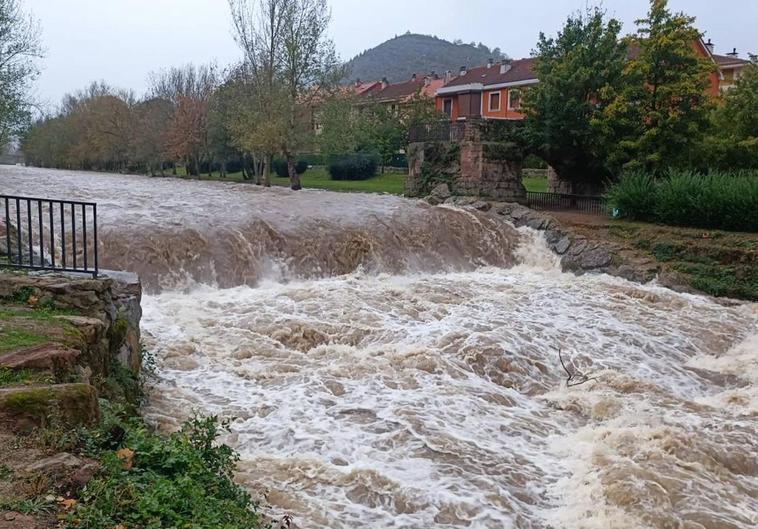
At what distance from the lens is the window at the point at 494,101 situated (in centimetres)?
4425

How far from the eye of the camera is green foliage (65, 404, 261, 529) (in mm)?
3330

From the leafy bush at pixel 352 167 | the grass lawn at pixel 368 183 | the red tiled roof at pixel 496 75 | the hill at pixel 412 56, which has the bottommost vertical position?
the grass lawn at pixel 368 183

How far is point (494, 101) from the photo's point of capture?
4456 centimetres

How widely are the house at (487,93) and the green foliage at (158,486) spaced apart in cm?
4011

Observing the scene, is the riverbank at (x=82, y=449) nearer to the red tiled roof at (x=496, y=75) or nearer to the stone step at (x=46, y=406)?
the stone step at (x=46, y=406)

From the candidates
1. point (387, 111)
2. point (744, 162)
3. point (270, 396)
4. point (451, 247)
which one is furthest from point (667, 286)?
point (387, 111)

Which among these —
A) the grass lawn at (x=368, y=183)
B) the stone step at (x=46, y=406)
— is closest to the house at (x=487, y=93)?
A: the grass lawn at (x=368, y=183)

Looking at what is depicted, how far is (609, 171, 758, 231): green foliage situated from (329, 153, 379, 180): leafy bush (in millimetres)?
21643

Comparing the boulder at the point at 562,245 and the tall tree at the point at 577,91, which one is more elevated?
the tall tree at the point at 577,91

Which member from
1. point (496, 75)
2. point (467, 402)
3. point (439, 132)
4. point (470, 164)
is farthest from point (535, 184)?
point (467, 402)

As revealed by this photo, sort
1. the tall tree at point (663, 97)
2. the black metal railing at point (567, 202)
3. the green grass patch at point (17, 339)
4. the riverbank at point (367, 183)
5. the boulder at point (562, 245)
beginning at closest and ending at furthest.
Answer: the green grass patch at point (17, 339), the boulder at point (562, 245), the tall tree at point (663, 97), the black metal railing at point (567, 202), the riverbank at point (367, 183)

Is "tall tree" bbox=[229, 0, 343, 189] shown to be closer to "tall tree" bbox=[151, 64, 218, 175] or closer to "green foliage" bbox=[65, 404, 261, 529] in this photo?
"tall tree" bbox=[151, 64, 218, 175]

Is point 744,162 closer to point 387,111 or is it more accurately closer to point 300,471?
point 300,471

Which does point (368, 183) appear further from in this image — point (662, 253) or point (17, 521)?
point (17, 521)
